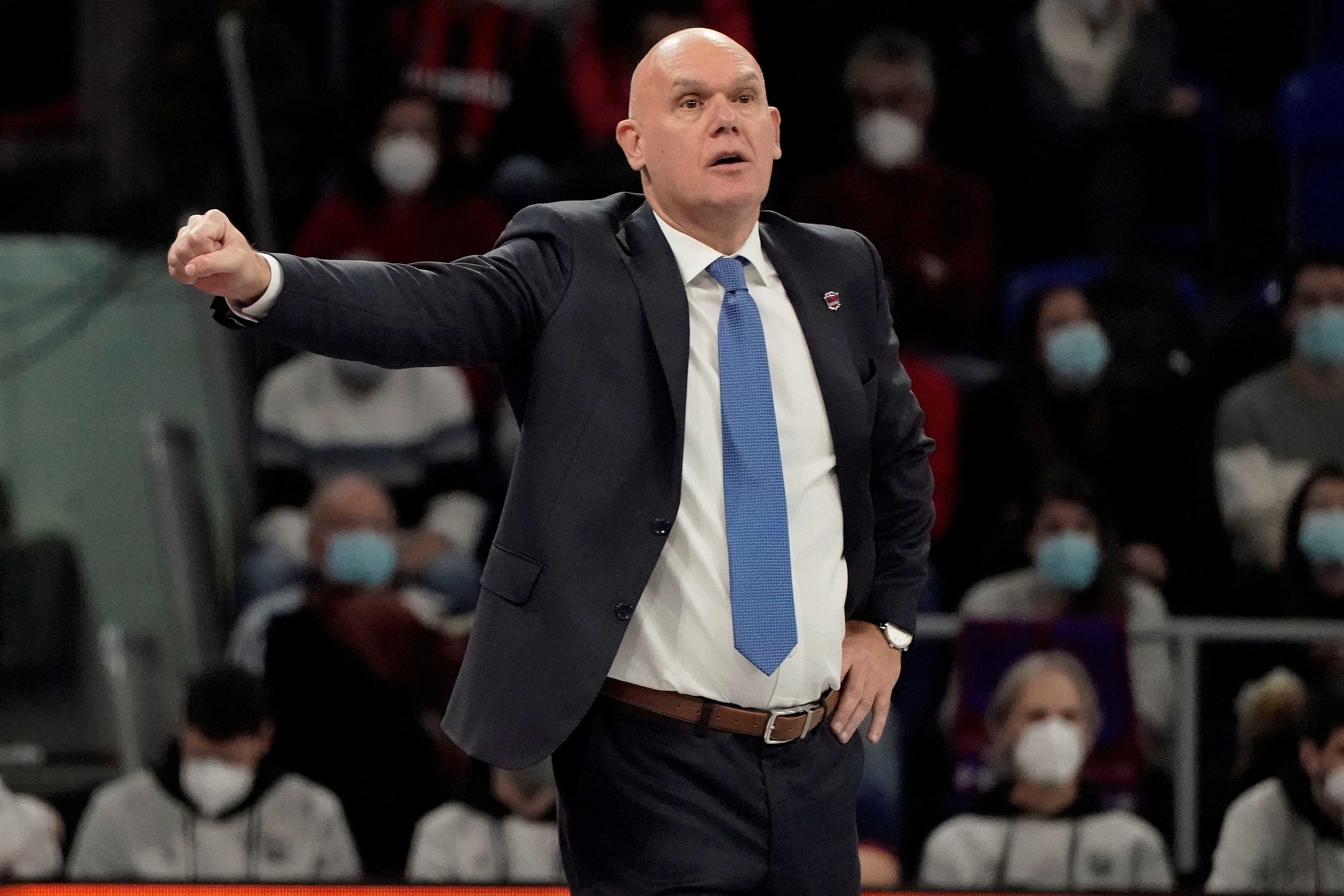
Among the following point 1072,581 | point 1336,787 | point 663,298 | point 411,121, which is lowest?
point 1336,787

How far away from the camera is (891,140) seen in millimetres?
4578

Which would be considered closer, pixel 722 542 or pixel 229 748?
pixel 722 542

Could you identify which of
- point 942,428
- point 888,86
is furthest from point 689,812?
point 888,86

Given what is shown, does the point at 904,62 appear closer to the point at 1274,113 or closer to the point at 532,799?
the point at 1274,113

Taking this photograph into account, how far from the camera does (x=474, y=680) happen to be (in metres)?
1.82

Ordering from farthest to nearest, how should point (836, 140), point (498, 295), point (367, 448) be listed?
1. point (836, 140)
2. point (367, 448)
3. point (498, 295)

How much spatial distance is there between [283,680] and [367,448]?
2.31 feet

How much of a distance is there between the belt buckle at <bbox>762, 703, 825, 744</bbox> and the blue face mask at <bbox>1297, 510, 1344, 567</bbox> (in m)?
2.40

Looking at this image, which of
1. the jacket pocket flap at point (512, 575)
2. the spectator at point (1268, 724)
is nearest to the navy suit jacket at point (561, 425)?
the jacket pocket flap at point (512, 575)

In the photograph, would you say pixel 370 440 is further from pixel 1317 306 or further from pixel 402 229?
pixel 1317 306

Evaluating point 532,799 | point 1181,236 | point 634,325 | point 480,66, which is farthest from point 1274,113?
point 634,325

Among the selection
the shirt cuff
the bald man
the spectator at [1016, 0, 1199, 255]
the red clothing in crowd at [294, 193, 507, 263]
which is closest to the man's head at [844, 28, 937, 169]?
the spectator at [1016, 0, 1199, 255]

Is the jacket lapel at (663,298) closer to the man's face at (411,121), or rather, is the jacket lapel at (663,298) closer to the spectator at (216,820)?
the spectator at (216,820)

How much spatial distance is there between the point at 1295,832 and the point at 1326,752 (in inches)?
6.6
